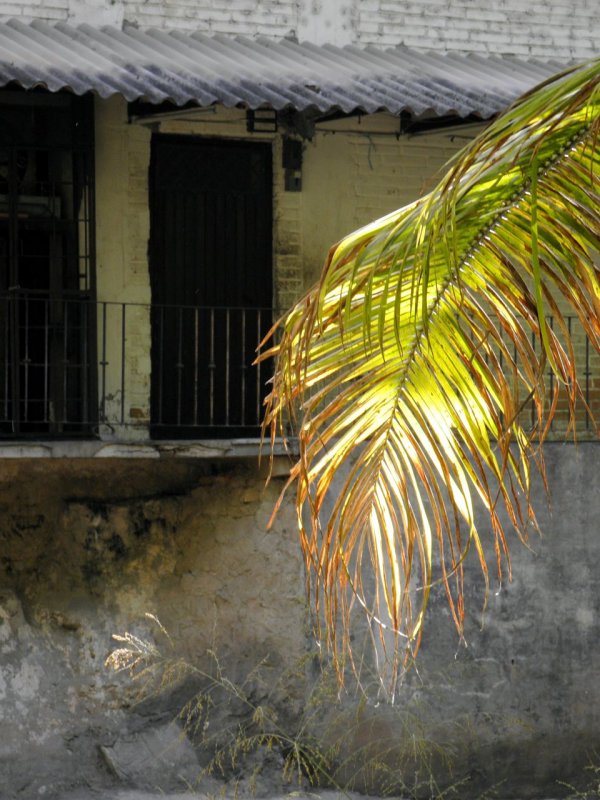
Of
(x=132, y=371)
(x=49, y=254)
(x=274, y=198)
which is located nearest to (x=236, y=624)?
(x=132, y=371)

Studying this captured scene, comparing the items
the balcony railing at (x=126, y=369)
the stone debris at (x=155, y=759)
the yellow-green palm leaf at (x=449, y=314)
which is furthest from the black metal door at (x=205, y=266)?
the yellow-green palm leaf at (x=449, y=314)

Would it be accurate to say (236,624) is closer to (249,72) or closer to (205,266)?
(205,266)

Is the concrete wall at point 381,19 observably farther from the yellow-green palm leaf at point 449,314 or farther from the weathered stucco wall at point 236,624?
the yellow-green palm leaf at point 449,314

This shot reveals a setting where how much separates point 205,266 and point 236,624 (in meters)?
2.53

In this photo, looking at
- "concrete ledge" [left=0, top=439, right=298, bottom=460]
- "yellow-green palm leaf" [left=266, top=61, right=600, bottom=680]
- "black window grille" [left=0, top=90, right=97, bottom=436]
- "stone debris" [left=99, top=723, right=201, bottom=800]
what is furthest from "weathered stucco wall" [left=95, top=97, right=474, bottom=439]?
"yellow-green palm leaf" [left=266, top=61, right=600, bottom=680]

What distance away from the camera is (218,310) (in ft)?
36.6

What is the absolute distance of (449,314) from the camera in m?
3.97

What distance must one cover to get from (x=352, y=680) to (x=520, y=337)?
702 cm

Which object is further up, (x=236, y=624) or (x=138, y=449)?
(x=138, y=449)

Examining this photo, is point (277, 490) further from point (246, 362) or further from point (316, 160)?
point (316, 160)

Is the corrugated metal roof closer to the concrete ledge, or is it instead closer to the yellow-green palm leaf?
the concrete ledge

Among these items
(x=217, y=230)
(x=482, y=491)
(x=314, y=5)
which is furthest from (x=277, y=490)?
(x=482, y=491)

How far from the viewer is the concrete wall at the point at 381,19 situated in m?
Answer: 10.8

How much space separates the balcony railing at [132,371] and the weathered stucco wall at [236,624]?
433 millimetres
